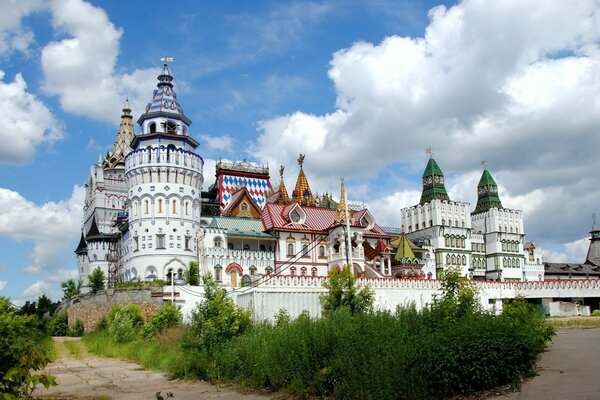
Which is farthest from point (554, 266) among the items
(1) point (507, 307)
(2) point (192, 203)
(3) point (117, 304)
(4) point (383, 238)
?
(1) point (507, 307)

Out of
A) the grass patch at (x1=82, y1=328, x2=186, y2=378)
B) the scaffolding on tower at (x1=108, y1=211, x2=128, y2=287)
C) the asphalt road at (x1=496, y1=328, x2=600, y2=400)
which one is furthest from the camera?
the scaffolding on tower at (x1=108, y1=211, x2=128, y2=287)

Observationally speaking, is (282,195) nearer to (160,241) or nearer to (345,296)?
(160,241)

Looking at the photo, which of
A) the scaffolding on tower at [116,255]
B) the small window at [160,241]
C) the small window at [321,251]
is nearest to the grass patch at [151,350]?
the small window at [160,241]

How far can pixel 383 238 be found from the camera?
192 feet

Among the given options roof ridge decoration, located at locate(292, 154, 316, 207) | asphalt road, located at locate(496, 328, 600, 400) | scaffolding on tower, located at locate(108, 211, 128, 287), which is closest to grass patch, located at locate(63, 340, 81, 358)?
scaffolding on tower, located at locate(108, 211, 128, 287)

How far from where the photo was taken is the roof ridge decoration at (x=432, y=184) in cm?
7812

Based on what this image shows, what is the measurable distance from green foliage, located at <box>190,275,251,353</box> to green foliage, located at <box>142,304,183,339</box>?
418 inches

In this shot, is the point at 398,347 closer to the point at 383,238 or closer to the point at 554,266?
the point at 383,238

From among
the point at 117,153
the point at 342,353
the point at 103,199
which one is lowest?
the point at 342,353

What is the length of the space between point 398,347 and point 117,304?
30.6m

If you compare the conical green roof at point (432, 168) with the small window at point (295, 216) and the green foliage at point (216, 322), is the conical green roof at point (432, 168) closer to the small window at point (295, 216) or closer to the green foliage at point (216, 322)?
the small window at point (295, 216)

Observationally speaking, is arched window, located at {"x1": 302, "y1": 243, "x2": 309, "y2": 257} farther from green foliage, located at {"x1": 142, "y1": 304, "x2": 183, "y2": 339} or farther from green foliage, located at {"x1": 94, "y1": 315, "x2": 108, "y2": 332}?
green foliage, located at {"x1": 142, "y1": 304, "x2": 183, "y2": 339}

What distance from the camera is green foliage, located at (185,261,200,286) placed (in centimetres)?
4350

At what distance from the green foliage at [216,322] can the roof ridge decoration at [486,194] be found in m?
66.0
